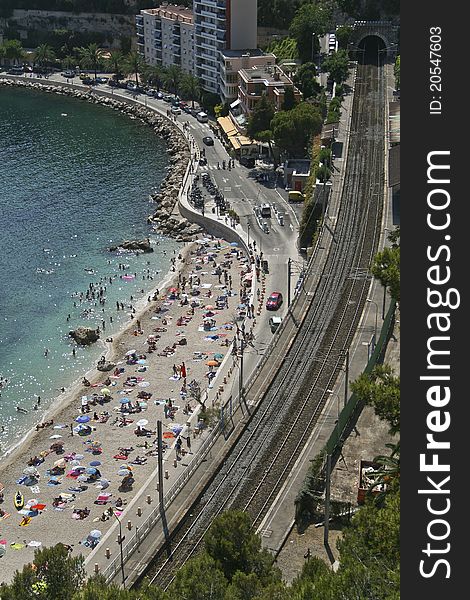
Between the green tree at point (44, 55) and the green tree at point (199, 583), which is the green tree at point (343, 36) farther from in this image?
the green tree at point (199, 583)

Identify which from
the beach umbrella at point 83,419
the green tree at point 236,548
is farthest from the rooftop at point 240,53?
the green tree at point 236,548

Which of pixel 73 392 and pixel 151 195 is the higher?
pixel 151 195

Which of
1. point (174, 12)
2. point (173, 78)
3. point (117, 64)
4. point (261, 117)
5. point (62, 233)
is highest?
point (174, 12)

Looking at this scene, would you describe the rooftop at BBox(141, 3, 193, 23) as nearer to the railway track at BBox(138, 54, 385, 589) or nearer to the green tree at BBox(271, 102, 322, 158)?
the green tree at BBox(271, 102, 322, 158)

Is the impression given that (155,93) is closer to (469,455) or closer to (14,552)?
(14,552)

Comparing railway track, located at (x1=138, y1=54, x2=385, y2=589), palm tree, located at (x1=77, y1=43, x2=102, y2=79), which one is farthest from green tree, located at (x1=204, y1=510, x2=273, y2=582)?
palm tree, located at (x1=77, y1=43, x2=102, y2=79)

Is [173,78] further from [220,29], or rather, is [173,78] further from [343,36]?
A: [343,36]

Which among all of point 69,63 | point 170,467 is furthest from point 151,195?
point 69,63
